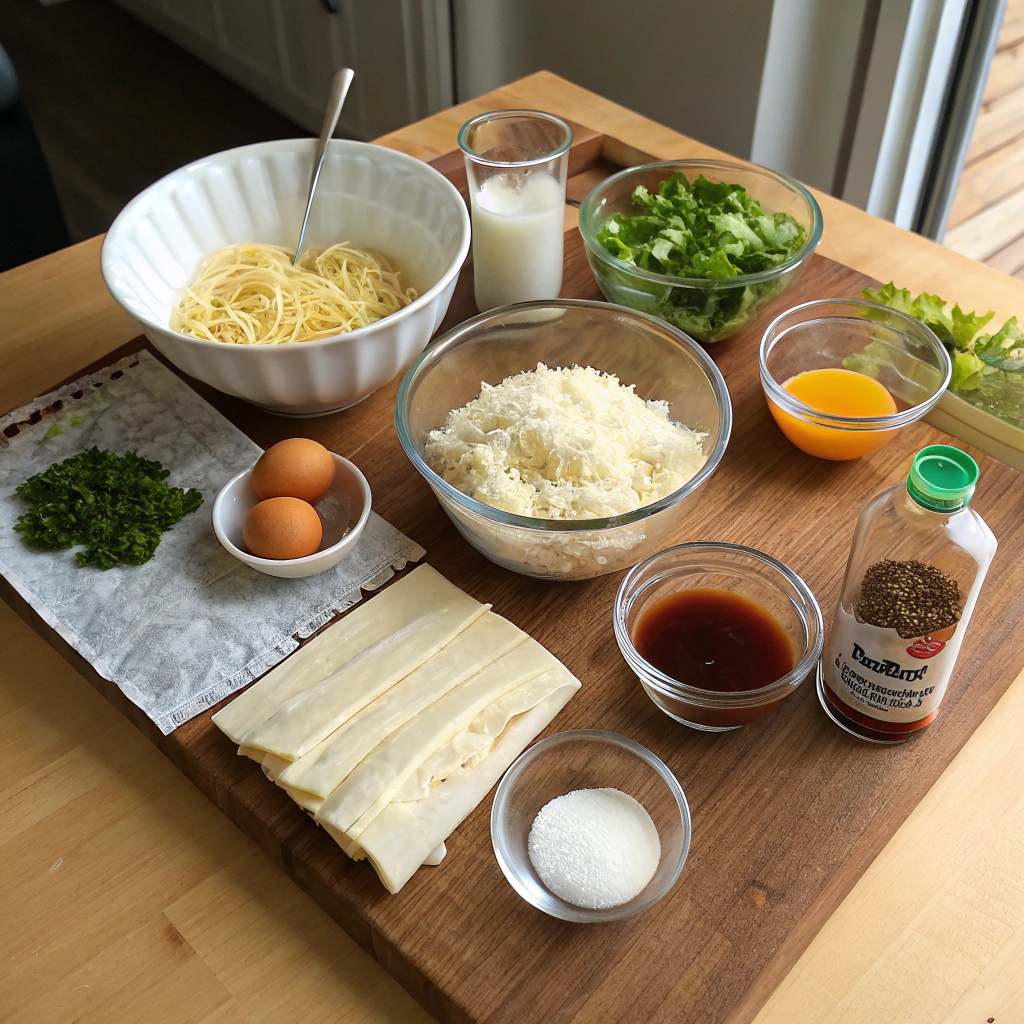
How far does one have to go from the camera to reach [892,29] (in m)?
2.16

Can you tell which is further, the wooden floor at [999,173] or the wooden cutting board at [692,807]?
the wooden floor at [999,173]

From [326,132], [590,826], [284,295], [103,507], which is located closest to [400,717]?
[590,826]

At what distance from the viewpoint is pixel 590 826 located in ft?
3.04

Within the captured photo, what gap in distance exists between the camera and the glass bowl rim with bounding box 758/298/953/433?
125 centimetres

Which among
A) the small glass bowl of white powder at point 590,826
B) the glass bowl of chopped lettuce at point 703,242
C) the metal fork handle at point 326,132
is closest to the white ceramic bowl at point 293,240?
the metal fork handle at point 326,132

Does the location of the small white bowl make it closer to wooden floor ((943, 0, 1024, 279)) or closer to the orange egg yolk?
the orange egg yolk

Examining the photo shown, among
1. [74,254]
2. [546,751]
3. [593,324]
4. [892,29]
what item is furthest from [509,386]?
[892,29]

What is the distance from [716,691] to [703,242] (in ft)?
2.46

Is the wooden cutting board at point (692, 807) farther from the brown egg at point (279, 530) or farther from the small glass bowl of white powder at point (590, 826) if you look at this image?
the brown egg at point (279, 530)

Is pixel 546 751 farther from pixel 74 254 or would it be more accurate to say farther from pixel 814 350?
pixel 74 254

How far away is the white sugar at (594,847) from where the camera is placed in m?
0.89

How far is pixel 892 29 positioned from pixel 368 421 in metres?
1.61

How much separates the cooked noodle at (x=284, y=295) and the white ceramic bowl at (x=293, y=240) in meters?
0.04

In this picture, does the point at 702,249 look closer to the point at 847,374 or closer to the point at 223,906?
the point at 847,374
